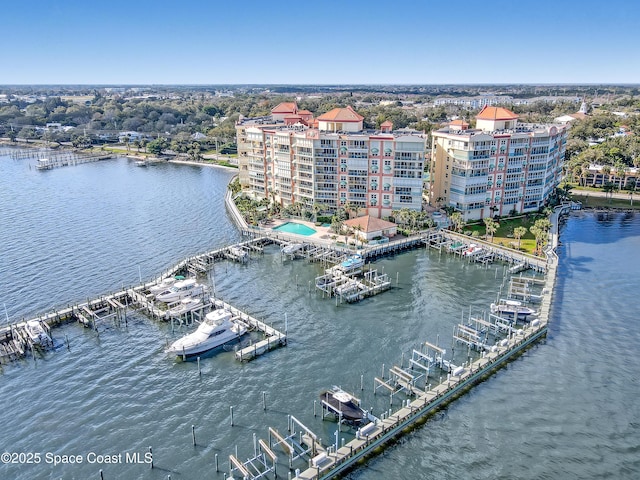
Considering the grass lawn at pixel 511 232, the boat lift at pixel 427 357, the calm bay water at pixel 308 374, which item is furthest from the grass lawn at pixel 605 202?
the boat lift at pixel 427 357

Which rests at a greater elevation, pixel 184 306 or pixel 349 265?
pixel 349 265

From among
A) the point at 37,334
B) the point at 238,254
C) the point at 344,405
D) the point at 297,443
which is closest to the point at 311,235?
the point at 238,254

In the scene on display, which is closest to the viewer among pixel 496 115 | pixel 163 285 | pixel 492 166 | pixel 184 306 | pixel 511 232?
pixel 184 306

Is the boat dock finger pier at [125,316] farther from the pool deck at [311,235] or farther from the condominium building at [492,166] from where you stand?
the condominium building at [492,166]

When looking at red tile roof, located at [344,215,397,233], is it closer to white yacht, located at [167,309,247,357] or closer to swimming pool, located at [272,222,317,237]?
swimming pool, located at [272,222,317,237]

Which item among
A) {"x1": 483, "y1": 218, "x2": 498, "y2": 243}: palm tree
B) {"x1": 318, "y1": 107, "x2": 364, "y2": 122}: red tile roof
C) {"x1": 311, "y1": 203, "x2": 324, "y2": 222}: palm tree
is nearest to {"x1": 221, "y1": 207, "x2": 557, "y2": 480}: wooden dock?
{"x1": 483, "y1": 218, "x2": 498, "y2": 243}: palm tree

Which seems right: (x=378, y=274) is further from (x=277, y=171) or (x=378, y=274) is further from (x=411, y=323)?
(x=277, y=171)

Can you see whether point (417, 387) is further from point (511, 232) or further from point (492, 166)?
point (492, 166)
